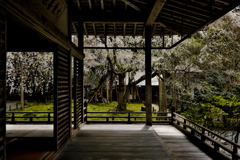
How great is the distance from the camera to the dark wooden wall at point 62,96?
3487 mm

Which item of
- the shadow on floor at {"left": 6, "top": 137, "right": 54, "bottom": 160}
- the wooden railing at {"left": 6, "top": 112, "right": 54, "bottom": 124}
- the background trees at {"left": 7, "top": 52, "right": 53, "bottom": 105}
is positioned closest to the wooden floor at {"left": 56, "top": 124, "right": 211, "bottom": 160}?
the shadow on floor at {"left": 6, "top": 137, "right": 54, "bottom": 160}

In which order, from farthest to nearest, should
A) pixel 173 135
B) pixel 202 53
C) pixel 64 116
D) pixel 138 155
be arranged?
pixel 202 53 < pixel 173 135 < pixel 64 116 < pixel 138 155

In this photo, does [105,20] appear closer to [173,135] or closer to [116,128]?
[116,128]

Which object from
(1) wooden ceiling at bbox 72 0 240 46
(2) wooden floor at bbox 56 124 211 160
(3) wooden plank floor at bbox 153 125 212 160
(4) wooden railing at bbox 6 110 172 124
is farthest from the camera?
(4) wooden railing at bbox 6 110 172 124

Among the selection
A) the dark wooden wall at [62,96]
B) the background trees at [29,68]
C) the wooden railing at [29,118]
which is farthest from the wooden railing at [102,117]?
the background trees at [29,68]

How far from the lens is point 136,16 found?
5922mm

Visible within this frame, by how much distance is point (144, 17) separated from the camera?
19.4 ft

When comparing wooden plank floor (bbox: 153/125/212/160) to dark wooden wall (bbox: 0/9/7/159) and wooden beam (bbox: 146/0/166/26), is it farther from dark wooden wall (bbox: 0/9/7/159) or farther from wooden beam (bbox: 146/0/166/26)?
wooden beam (bbox: 146/0/166/26)

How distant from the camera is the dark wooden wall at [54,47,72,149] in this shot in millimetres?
3487

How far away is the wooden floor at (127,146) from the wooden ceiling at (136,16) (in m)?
3.17

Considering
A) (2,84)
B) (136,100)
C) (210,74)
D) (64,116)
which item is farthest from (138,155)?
(136,100)

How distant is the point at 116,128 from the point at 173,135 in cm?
195

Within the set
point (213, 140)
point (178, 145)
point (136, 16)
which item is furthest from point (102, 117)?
point (136, 16)

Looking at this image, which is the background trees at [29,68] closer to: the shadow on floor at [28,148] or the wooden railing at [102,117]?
the wooden railing at [102,117]
